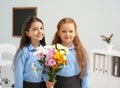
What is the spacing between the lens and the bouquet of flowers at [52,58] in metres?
1.69

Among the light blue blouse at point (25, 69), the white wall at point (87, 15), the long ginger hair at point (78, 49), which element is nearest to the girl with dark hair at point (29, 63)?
the light blue blouse at point (25, 69)

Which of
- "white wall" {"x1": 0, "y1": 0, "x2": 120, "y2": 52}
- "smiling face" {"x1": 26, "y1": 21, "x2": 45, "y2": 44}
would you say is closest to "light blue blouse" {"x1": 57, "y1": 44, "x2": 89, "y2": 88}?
"smiling face" {"x1": 26, "y1": 21, "x2": 45, "y2": 44}

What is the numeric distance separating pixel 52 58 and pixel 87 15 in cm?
211

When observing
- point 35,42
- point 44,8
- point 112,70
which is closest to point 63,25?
point 35,42

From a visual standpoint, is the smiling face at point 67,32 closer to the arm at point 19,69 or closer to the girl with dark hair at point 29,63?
the girl with dark hair at point 29,63

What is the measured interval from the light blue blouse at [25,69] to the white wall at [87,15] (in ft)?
5.63

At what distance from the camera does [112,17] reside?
3416 millimetres

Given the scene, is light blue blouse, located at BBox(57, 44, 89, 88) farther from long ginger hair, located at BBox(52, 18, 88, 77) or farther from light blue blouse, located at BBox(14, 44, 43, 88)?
light blue blouse, located at BBox(14, 44, 43, 88)

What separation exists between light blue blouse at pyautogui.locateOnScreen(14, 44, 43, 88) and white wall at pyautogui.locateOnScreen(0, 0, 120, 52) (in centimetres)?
172

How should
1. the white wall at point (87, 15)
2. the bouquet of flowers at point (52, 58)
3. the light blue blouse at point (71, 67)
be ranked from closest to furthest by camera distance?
the bouquet of flowers at point (52, 58), the light blue blouse at point (71, 67), the white wall at point (87, 15)

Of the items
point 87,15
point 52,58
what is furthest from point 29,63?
point 87,15

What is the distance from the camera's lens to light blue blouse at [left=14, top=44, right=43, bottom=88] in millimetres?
2012

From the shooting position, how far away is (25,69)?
206 centimetres

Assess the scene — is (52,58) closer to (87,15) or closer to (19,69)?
(19,69)
